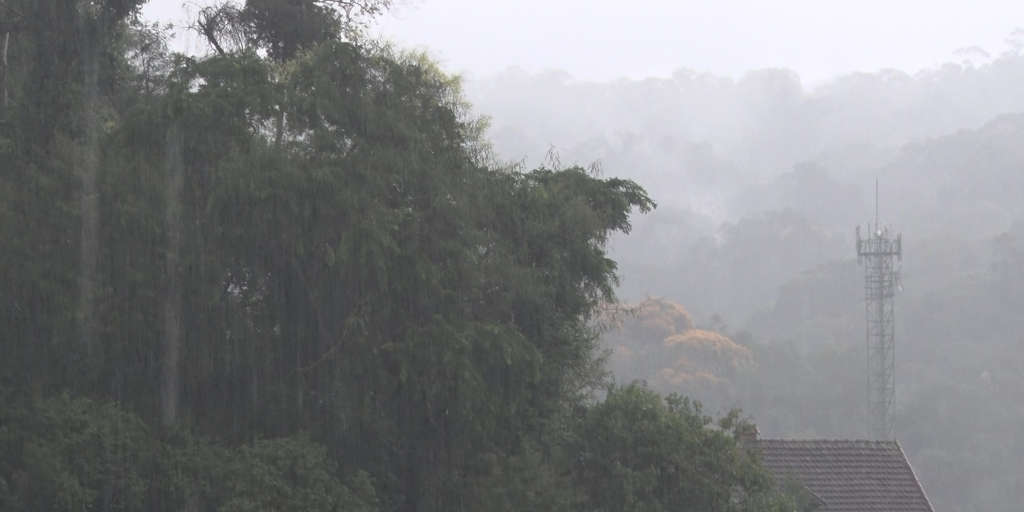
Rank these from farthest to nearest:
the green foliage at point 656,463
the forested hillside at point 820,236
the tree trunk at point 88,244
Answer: the forested hillside at point 820,236 → the green foliage at point 656,463 → the tree trunk at point 88,244

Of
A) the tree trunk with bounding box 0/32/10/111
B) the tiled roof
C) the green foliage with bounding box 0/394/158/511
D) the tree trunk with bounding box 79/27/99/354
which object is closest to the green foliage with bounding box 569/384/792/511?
the tiled roof

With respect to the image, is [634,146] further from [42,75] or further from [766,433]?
[42,75]

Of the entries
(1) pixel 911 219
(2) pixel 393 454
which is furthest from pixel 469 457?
(1) pixel 911 219

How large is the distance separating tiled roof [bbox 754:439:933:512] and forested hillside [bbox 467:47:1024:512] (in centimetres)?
868

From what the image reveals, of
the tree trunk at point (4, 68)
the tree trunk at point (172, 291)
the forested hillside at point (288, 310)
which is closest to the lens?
the forested hillside at point (288, 310)

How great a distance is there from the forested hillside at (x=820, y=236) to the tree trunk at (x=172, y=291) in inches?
501

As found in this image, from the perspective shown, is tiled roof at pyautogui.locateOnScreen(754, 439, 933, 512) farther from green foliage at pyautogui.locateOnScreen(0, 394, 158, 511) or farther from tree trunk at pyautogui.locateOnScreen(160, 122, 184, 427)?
green foliage at pyautogui.locateOnScreen(0, 394, 158, 511)

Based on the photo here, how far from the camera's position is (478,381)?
49.2 ft

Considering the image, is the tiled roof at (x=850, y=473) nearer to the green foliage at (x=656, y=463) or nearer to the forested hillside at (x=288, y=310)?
the green foliage at (x=656, y=463)

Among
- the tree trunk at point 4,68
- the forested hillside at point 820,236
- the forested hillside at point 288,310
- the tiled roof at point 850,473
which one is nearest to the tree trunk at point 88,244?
the forested hillside at point 288,310

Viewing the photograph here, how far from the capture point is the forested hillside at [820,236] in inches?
2126

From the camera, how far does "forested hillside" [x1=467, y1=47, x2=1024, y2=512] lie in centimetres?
5400

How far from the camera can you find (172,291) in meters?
14.9

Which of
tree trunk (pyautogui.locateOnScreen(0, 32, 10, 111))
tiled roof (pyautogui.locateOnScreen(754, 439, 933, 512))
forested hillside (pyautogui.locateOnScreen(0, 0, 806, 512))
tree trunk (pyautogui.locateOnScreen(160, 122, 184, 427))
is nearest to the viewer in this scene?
forested hillside (pyautogui.locateOnScreen(0, 0, 806, 512))
